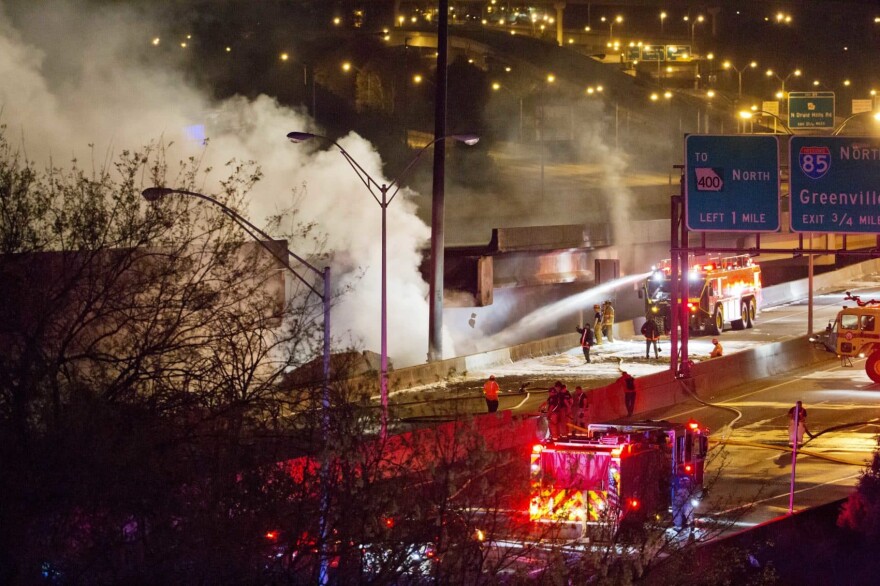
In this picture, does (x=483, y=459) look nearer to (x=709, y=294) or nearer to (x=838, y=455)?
(x=838, y=455)

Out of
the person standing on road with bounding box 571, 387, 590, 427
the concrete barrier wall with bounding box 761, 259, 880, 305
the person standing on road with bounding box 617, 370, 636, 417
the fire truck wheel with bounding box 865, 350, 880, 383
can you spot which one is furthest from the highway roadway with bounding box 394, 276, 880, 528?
the concrete barrier wall with bounding box 761, 259, 880, 305

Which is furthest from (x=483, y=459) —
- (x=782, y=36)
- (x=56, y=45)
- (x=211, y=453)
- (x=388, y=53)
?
(x=782, y=36)

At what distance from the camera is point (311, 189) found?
3825 cm

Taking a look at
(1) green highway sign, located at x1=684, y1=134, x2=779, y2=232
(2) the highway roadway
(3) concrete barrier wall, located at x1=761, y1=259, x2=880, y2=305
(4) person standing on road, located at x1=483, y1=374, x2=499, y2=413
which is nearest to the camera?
(2) the highway roadway

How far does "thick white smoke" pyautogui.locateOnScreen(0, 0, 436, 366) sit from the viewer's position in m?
36.3

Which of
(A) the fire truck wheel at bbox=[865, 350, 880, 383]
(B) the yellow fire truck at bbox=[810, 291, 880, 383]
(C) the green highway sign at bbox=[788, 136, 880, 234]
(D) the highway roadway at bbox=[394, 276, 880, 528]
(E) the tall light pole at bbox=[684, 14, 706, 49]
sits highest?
(E) the tall light pole at bbox=[684, 14, 706, 49]

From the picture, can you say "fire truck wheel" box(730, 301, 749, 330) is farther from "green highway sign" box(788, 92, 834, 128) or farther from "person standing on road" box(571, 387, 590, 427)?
"person standing on road" box(571, 387, 590, 427)

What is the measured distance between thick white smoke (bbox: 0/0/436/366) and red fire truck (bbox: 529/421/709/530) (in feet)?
69.4

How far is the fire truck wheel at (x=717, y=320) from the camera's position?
38031 millimetres

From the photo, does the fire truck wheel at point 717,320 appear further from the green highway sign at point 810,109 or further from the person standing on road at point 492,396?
the person standing on road at point 492,396

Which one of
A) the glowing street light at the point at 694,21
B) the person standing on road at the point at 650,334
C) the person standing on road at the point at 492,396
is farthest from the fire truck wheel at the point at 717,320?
the glowing street light at the point at 694,21

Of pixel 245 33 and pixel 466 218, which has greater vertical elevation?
pixel 245 33

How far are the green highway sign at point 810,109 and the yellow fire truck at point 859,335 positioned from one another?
15135 millimetres

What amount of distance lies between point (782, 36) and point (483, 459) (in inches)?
4885
